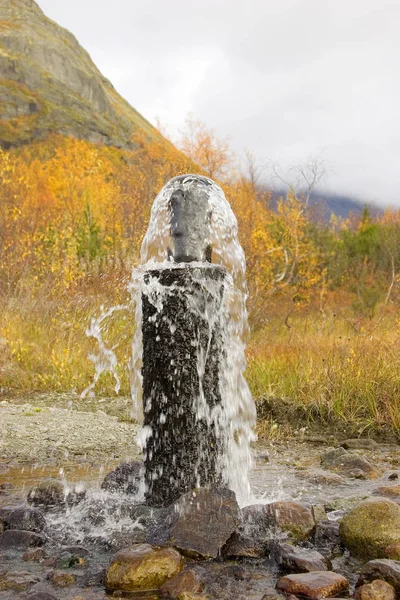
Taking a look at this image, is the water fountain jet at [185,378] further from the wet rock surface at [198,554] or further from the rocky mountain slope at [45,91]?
the rocky mountain slope at [45,91]

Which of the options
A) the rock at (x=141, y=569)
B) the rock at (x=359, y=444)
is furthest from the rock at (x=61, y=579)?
the rock at (x=359, y=444)

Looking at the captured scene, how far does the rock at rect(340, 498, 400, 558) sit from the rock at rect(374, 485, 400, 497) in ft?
3.10

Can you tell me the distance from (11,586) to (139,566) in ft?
1.84

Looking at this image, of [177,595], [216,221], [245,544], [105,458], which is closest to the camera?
[177,595]

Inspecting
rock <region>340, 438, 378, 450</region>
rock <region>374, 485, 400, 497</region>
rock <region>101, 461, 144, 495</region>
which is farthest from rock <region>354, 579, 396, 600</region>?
rock <region>340, 438, 378, 450</region>

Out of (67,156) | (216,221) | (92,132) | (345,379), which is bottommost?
(345,379)

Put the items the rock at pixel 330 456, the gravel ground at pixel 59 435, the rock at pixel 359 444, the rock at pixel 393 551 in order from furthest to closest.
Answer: the rock at pixel 359 444, the gravel ground at pixel 59 435, the rock at pixel 330 456, the rock at pixel 393 551

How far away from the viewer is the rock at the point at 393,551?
3057 millimetres

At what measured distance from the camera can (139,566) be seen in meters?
2.83

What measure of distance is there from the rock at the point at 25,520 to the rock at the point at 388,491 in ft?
7.24

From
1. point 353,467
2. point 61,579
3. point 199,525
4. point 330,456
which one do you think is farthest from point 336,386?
point 61,579

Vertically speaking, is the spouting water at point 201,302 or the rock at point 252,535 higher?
the spouting water at point 201,302

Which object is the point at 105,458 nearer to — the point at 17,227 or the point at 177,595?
the point at 177,595

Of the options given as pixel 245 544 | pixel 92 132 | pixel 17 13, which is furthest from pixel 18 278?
pixel 17 13
